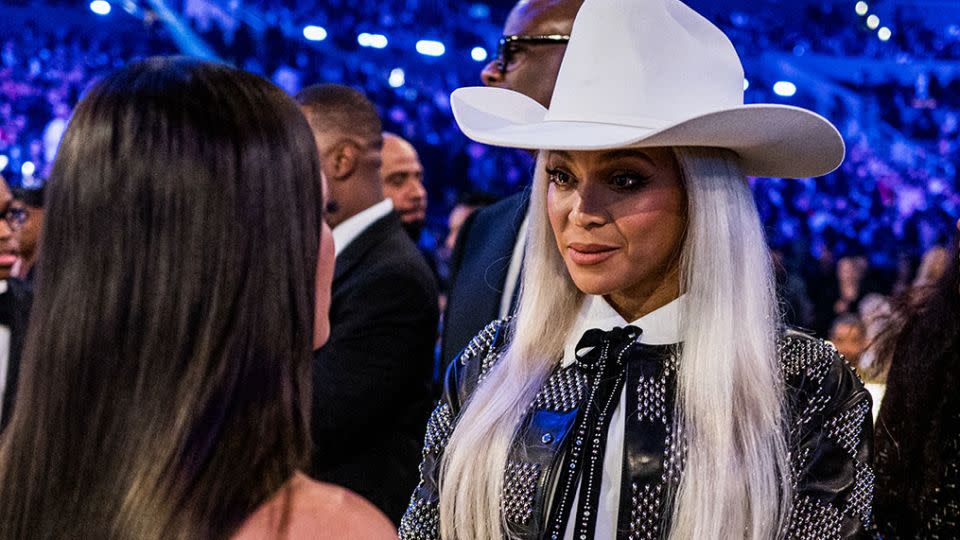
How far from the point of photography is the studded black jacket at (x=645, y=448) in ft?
5.87

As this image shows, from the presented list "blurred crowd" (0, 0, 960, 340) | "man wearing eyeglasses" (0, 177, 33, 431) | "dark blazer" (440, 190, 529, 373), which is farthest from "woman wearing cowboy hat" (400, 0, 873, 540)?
"blurred crowd" (0, 0, 960, 340)

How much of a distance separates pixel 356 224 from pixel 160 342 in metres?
2.19

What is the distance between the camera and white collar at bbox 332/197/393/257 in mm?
3211

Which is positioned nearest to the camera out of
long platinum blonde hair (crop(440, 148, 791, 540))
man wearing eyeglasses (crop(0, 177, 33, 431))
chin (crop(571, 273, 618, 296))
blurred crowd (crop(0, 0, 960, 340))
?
long platinum blonde hair (crop(440, 148, 791, 540))

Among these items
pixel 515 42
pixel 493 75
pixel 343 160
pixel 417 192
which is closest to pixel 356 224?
pixel 343 160

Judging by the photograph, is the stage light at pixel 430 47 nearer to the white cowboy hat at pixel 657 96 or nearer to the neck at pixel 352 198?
the neck at pixel 352 198

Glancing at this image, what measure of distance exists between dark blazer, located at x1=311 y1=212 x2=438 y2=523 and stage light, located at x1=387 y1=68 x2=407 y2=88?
39.4ft

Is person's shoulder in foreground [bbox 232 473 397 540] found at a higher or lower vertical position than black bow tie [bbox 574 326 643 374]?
higher

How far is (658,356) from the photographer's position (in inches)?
75.5

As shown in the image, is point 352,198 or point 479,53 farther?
point 479,53

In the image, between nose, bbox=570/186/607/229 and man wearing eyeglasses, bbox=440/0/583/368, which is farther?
man wearing eyeglasses, bbox=440/0/583/368

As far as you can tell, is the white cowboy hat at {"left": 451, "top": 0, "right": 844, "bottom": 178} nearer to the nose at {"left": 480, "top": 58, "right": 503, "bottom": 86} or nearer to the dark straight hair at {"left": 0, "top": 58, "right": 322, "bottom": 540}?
the dark straight hair at {"left": 0, "top": 58, "right": 322, "bottom": 540}

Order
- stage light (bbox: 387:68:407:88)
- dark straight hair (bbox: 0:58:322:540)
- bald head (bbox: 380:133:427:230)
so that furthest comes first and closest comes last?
stage light (bbox: 387:68:407:88) < bald head (bbox: 380:133:427:230) < dark straight hair (bbox: 0:58:322:540)

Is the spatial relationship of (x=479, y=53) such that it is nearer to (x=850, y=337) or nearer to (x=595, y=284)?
(x=850, y=337)
